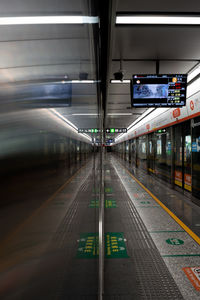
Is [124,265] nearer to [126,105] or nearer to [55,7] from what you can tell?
[55,7]

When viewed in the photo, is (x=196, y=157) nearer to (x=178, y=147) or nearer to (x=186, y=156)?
(x=186, y=156)

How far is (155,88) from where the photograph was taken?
13.4ft

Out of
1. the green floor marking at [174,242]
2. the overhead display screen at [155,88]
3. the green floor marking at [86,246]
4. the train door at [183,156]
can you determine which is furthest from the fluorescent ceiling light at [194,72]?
the green floor marking at [86,246]

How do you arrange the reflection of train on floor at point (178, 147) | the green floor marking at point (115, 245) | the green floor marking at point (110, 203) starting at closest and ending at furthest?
the green floor marking at point (115, 245) → the green floor marking at point (110, 203) → the reflection of train on floor at point (178, 147)

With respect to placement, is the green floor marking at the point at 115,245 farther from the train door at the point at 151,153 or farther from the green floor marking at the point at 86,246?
the train door at the point at 151,153

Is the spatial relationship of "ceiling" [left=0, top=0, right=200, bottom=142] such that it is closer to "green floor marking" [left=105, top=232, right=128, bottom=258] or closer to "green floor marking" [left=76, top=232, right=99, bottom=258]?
"green floor marking" [left=76, top=232, right=99, bottom=258]

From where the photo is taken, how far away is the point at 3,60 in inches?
6.8

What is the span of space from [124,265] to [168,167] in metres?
6.06

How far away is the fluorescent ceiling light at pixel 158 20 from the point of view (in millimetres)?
2879

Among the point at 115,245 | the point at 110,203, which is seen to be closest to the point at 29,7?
the point at 115,245

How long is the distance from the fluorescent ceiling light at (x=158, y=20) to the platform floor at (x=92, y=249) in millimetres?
2290

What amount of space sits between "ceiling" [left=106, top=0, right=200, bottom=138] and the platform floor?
2260mm

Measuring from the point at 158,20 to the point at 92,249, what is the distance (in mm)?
3241

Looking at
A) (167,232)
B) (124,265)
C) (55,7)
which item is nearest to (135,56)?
(167,232)
